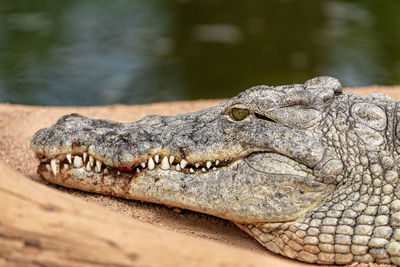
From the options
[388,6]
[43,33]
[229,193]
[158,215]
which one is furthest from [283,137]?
[388,6]

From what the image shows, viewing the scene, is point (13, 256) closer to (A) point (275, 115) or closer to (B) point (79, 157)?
(B) point (79, 157)

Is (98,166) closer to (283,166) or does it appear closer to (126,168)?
(126,168)

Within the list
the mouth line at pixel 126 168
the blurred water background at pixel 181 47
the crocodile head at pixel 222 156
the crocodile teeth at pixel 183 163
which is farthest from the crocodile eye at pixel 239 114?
the blurred water background at pixel 181 47

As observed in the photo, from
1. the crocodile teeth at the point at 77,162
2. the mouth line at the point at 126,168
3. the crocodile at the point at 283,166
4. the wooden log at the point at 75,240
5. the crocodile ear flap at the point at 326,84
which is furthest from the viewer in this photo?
the crocodile teeth at the point at 77,162

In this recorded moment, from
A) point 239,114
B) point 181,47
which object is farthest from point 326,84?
point 181,47

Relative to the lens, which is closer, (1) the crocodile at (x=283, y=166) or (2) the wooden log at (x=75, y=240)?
(2) the wooden log at (x=75, y=240)

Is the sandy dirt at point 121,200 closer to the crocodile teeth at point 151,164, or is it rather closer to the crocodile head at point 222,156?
the crocodile head at point 222,156

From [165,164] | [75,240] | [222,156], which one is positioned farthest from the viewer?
[165,164]
